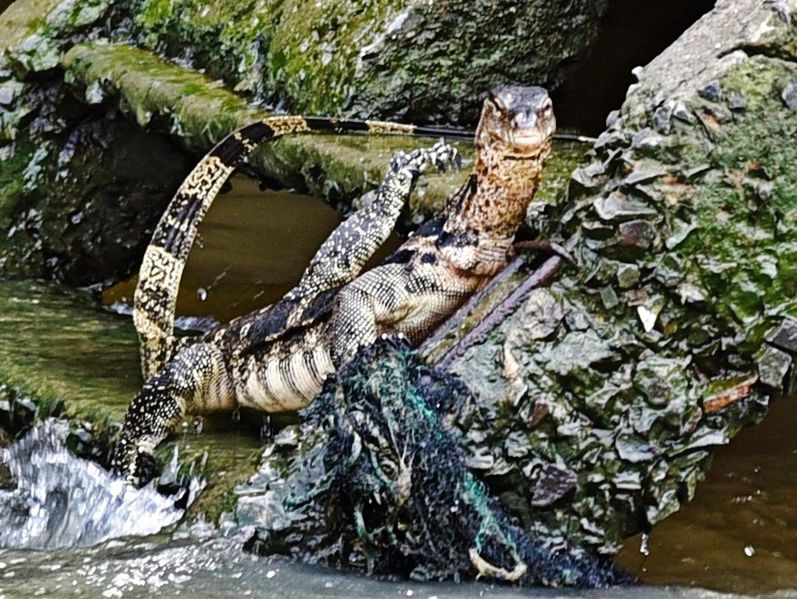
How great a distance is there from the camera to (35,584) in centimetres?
404

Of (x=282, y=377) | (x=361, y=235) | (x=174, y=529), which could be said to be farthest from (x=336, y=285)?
(x=174, y=529)

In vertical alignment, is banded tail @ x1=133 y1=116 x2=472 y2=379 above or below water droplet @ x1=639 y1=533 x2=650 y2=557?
above

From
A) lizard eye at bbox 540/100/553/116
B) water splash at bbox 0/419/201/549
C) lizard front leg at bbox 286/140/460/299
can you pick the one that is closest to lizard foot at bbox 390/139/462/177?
lizard front leg at bbox 286/140/460/299

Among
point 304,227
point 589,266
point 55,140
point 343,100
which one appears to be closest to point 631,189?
point 589,266

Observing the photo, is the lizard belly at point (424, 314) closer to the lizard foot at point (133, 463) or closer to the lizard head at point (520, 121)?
the lizard head at point (520, 121)

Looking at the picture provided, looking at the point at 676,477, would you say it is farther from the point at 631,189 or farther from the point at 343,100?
the point at 343,100

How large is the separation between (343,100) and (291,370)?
1.61m

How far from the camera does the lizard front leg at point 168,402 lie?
518cm

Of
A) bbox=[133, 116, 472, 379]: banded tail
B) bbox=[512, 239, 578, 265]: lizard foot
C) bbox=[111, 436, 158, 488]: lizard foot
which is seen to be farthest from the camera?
bbox=[133, 116, 472, 379]: banded tail

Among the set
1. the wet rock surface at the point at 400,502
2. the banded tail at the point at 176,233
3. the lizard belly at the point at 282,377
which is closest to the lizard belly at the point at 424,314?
the lizard belly at the point at 282,377

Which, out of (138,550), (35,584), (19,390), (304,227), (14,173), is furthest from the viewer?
(304,227)

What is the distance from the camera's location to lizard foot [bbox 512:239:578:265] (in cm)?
416

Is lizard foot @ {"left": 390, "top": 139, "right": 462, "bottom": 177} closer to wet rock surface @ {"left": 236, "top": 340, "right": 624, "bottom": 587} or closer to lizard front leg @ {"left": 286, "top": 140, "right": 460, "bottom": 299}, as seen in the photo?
lizard front leg @ {"left": 286, "top": 140, "right": 460, "bottom": 299}

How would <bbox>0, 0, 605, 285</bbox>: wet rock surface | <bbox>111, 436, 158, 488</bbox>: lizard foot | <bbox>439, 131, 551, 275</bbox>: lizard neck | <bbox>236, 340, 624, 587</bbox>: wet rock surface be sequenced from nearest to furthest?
1. <bbox>236, 340, 624, 587</bbox>: wet rock surface
2. <bbox>439, 131, 551, 275</bbox>: lizard neck
3. <bbox>111, 436, 158, 488</bbox>: lizard foot
4. <bbox>0, 0, 605, 285</bbox>: wet rock surface
